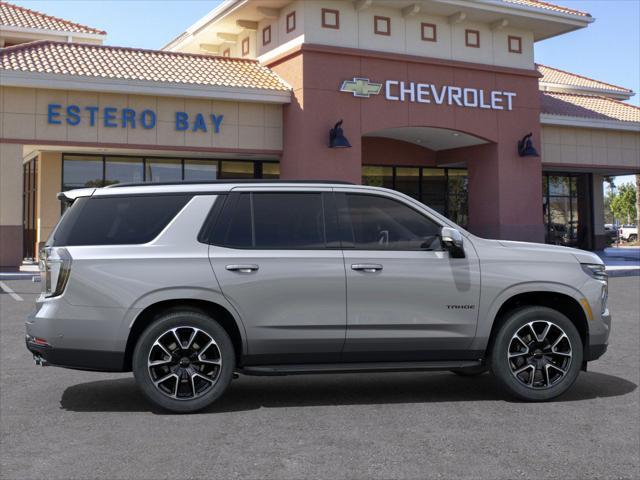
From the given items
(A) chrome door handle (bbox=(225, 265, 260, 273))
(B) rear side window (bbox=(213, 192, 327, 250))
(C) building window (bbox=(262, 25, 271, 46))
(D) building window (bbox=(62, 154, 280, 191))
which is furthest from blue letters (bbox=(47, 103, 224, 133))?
(A) chrome door handle (bbox=(225, 265, 260, 273))

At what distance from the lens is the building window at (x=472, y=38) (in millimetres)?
26172

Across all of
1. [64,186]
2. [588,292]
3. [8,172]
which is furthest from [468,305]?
[64,186]

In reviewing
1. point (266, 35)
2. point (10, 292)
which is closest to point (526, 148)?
point (266, 35)

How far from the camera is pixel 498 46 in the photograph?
26750mm

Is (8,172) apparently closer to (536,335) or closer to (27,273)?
(27,273)

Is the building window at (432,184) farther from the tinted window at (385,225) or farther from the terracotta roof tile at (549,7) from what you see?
the tinted window at (385,225)

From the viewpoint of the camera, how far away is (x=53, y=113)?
22.0 meters

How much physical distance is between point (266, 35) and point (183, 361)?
21.9 m

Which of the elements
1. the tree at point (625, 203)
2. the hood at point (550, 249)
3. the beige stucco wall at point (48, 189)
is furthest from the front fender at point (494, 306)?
the tree at point (625, 203)

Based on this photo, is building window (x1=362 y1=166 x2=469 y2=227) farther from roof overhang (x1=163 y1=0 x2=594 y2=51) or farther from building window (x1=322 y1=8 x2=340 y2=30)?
building window (x1=322 y1=8 x2=340 y2=30)

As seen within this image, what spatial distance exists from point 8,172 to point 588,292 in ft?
63.2

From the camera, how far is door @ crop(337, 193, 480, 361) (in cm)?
621

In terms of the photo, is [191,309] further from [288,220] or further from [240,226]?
[288,220]

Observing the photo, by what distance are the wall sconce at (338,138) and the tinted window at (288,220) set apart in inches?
677
